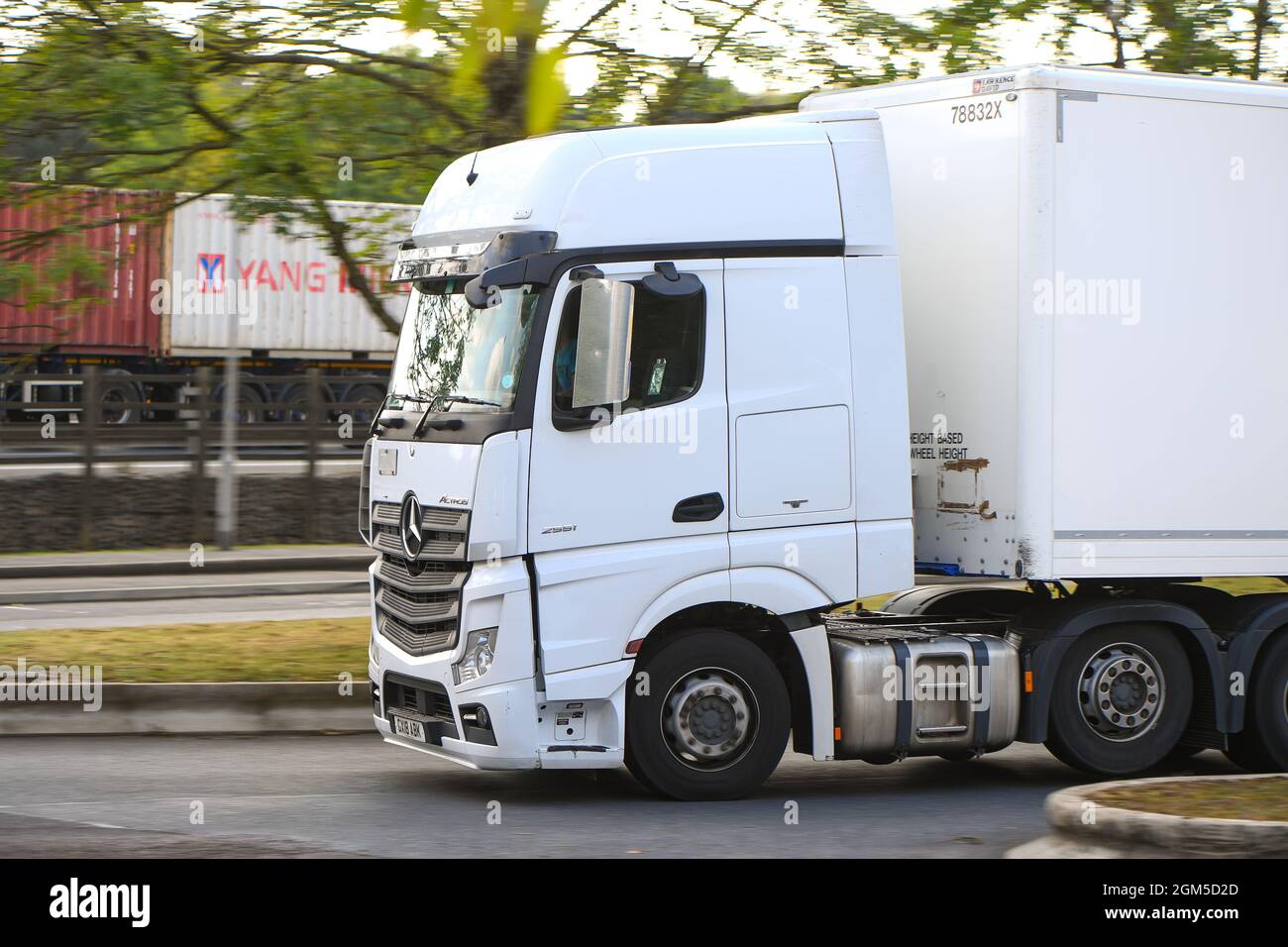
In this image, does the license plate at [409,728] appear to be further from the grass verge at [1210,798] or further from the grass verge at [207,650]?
the grass verge at [1210,798]

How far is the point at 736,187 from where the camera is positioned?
28.3ft

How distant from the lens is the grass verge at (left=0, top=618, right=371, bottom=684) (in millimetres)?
11453

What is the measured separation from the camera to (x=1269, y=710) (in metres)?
9.54

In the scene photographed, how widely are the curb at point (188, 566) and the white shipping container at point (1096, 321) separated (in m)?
10.7

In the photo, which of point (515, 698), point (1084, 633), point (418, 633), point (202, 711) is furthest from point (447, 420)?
point (1084, 633)

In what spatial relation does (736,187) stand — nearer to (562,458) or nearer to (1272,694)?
(562,458)

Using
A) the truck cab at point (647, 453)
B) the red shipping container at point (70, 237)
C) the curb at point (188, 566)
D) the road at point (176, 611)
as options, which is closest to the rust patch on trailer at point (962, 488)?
the truck cab at point (647, 453)

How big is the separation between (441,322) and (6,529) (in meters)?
13.6

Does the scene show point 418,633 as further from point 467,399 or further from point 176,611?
point 176,611

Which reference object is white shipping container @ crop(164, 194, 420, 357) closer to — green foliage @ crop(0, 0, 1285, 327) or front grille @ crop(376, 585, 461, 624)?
green foliage @ crop(0, 0, 1285, 327)

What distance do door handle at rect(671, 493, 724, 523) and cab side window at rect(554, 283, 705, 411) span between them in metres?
0.49
